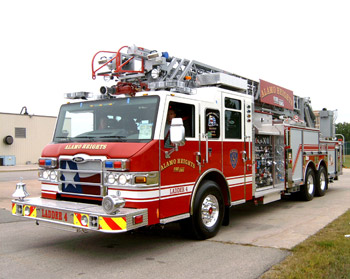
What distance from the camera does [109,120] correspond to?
5.92 metres

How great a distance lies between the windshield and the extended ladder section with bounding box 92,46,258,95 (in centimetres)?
38

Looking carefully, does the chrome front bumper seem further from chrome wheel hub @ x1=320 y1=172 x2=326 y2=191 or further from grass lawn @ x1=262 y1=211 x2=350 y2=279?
chrome wheel hub @ x1=320 y1=172 x2=326 y2=191

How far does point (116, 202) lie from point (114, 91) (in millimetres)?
2205

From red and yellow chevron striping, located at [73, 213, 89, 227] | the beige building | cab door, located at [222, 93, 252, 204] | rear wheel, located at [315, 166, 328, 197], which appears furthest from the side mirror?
the beige building

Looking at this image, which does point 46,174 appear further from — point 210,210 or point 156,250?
point 210,210

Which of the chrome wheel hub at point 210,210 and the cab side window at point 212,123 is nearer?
the chrome wheel hub at point 210,210

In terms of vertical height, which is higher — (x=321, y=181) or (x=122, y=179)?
(x=122, y=179)

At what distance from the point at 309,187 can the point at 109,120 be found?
22.5 feet

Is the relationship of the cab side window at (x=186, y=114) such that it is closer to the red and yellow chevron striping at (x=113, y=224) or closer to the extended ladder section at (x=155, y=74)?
the extended ladder section at (x=155, y=74)

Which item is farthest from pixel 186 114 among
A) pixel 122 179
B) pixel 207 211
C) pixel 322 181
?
pixel 322 181

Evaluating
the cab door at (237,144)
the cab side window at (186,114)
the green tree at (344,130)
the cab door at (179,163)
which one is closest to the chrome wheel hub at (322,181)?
the cab door at (237,144)

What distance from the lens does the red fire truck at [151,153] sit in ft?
16.8

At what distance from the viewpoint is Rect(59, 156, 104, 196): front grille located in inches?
212

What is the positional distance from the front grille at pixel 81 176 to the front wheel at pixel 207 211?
1.59m
